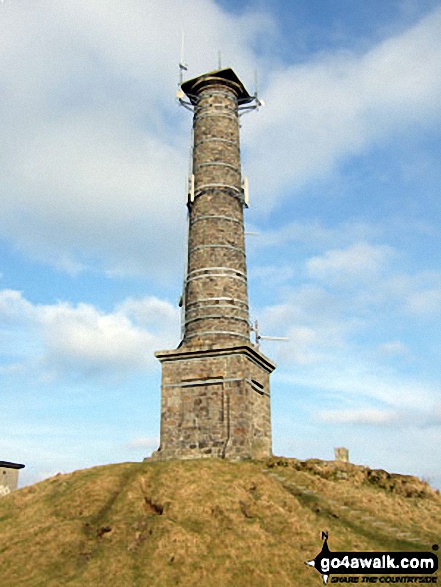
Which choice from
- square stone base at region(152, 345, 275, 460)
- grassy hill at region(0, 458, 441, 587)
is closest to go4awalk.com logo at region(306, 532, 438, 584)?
grassy hill at region(0, 458, 441, 587)

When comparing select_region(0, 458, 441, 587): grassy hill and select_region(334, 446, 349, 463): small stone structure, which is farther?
select_region(334, 446, 349, 463): small stone structure

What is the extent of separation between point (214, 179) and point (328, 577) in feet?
61.4

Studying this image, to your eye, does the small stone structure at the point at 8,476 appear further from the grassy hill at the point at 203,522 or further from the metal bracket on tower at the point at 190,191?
the metal bracket on tower at the point at 190,191

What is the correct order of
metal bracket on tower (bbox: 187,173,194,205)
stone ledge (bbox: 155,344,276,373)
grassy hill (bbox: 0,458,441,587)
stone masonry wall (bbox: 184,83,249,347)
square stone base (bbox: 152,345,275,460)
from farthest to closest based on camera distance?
metal bracket on tower (bbox: 187,173,194,205)
stone masonry wall (bbox: 184,83,249,347)
stone ledge (bbox: 155,344,276,373)
square stone base (bbox: 152,345,275,460)
grassy hill (bbox: 0,458,441,587)

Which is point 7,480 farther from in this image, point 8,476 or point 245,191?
point 245,191

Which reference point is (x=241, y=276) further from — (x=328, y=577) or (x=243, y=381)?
(x=328, y=577)

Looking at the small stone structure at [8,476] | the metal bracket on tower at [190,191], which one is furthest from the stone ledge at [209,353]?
the small stone structure at [8,476]

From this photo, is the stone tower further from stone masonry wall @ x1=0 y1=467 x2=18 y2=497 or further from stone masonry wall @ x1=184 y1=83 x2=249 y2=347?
stone masonry wall @ x1=0 y1=467 x2=18 y2=497

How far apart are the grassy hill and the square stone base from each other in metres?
1.77

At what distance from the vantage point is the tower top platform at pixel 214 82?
30.0 meters

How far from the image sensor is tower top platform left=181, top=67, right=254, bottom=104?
98.3 ft

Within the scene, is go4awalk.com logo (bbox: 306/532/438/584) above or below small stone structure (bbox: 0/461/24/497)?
below

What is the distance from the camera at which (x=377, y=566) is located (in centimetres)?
1527

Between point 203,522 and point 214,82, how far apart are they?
2162 cm
